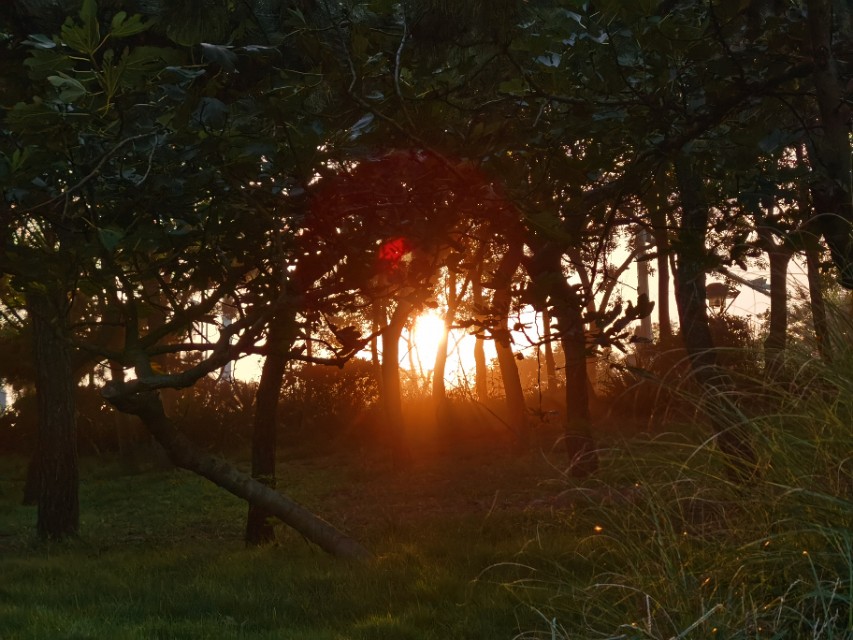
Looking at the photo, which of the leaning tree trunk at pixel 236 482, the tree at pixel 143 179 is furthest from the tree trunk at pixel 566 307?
the leaning tree trunk at pixel 236 482

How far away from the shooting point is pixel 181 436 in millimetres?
7023

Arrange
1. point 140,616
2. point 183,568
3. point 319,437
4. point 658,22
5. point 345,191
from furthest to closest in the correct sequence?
point 319,437 → point 183,568 → point 140,616 → point 345,191 → point 658,22

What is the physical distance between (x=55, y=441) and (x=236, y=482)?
5655 mm

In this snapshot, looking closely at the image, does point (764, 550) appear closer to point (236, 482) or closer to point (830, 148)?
point (830, 148)

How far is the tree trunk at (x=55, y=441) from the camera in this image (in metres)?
11.6

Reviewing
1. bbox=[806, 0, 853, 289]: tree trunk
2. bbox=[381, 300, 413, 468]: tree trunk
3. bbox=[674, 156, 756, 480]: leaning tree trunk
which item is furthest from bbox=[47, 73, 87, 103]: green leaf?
bbox=[381, 300, 413, 468]: tree trunk

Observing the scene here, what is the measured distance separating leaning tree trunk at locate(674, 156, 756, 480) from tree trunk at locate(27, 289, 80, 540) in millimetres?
7217

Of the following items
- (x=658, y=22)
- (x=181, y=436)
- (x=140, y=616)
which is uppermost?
(x=658, y=22)

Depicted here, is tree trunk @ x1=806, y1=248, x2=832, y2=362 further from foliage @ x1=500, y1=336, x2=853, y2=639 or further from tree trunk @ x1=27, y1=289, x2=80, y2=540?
tree trunk @ x1=27, y1=289, x2=80, y2=540

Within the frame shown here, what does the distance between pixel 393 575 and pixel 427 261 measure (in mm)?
2031

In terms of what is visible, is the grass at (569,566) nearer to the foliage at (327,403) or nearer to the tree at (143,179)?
the tree at (143,179)

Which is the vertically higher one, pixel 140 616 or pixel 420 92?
pixel 420 92

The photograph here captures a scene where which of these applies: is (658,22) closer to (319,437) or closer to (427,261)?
(427,261)

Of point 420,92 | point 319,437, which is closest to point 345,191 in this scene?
point 420,92
